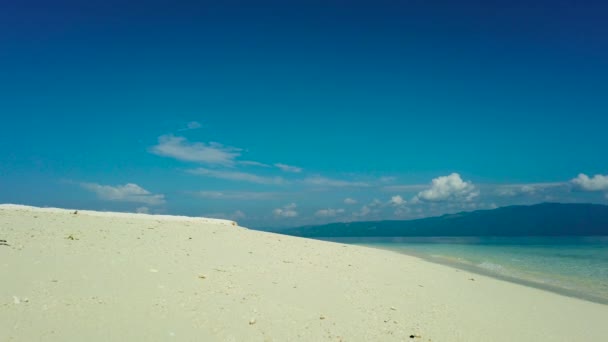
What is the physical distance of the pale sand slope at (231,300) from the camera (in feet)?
17.9

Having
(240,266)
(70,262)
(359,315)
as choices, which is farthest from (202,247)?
(359,315)

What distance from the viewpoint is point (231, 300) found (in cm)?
693

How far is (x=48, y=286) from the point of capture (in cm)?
627

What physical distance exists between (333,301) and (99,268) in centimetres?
470

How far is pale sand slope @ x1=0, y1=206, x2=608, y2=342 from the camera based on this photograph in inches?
215

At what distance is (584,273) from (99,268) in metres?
A: 21.0

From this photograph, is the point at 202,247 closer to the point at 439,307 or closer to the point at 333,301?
the point at 333,301

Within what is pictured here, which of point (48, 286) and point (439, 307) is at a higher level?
point (48, 286)

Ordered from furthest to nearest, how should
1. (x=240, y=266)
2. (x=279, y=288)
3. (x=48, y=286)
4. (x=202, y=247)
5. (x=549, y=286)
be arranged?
(x=549, y=286)
(x=202, y=247)
(x=240, y=266)
(x=279, y=288)
(x=48, y=286)

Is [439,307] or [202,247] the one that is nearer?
[439,307]

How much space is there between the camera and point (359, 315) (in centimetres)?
704

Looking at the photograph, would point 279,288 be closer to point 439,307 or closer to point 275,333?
point 275,333

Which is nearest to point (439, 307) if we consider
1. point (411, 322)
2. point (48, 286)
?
point (411, 322)

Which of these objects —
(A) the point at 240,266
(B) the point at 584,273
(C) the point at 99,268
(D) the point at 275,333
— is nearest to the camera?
(D) the point at 275,333
